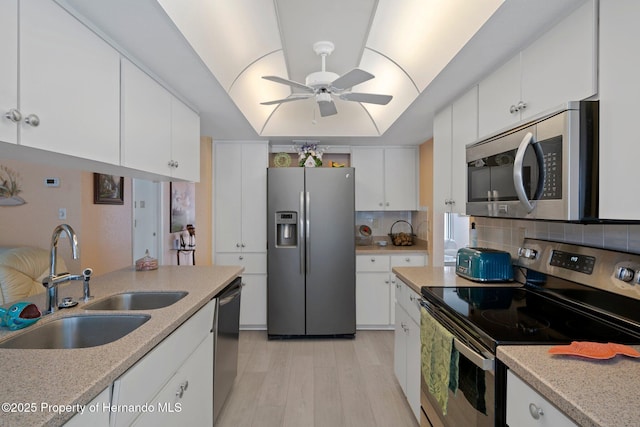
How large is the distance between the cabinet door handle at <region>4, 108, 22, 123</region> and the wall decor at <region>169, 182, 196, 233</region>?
439cm

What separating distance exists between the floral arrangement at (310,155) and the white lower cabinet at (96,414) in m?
3.00

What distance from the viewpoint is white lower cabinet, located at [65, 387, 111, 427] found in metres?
0.81

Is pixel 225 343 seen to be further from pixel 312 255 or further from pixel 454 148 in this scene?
pixel 454 148

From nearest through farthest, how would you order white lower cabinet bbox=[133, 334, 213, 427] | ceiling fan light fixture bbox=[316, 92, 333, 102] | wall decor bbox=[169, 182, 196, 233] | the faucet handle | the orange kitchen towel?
the orange kitchen towel
white lower cabinet bbox=[133, 334, 213, 427]
the faucet handle
ceiling fan light fixture bbox=[316, 92, 333, 102]
wall decor bbox=[169, 182, 196, 233]

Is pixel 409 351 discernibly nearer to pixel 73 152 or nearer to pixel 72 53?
pixel 73 152

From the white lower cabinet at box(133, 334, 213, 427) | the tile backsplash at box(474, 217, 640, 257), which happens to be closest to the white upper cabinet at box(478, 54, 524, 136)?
the tile backsplash at box(474, 217, 640, 257)

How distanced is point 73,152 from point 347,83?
4.66ft

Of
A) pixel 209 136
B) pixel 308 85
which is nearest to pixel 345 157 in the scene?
pixel 209 136

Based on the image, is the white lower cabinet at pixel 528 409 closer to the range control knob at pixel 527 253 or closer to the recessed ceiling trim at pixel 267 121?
the range control knob at pixel 527 253

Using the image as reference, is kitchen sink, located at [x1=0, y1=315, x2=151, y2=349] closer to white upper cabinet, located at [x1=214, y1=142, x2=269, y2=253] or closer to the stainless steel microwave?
the stainless steel microwave

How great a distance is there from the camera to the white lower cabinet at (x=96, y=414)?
32.0 inches

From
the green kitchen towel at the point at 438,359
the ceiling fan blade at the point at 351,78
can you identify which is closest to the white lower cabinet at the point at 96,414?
the green kitchen towel at the point at 438,359

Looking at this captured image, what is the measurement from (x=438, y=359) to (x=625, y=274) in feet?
2.71

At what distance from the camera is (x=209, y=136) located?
363 cm
